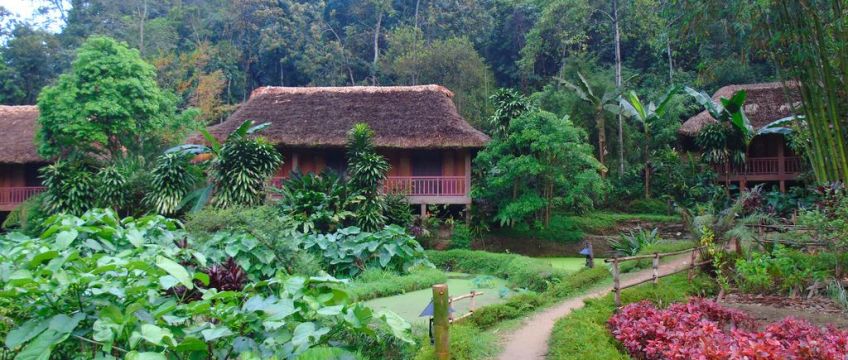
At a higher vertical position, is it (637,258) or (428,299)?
(637,258)

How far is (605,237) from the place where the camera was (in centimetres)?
1711

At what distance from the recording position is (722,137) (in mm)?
19688

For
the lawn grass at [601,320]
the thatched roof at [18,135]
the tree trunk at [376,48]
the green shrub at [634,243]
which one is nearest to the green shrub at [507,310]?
the lawn grass at [601,320]

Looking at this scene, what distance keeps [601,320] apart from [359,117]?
41.6ft

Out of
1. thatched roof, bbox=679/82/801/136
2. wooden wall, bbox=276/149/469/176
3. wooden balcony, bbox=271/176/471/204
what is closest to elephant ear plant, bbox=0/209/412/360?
wooden balcony, bbox=271/176/471/204

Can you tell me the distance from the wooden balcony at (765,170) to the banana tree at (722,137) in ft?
1.15

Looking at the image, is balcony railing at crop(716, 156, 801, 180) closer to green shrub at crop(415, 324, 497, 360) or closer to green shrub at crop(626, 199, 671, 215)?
green shrub at crop(626, 199, 671, 215)

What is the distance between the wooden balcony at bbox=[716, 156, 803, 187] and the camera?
20.4m

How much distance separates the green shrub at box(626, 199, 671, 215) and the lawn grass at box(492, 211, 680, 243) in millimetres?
2131

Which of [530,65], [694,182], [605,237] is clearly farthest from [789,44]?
[530,65]

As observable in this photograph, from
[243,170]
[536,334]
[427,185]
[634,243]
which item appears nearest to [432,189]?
[427,185]

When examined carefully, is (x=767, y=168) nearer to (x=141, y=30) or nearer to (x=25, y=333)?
(x=25, y=333)

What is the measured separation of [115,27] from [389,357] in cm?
3027

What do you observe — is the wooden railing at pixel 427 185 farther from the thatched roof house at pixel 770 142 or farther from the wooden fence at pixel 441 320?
the wooden fence at pixel 441 320
